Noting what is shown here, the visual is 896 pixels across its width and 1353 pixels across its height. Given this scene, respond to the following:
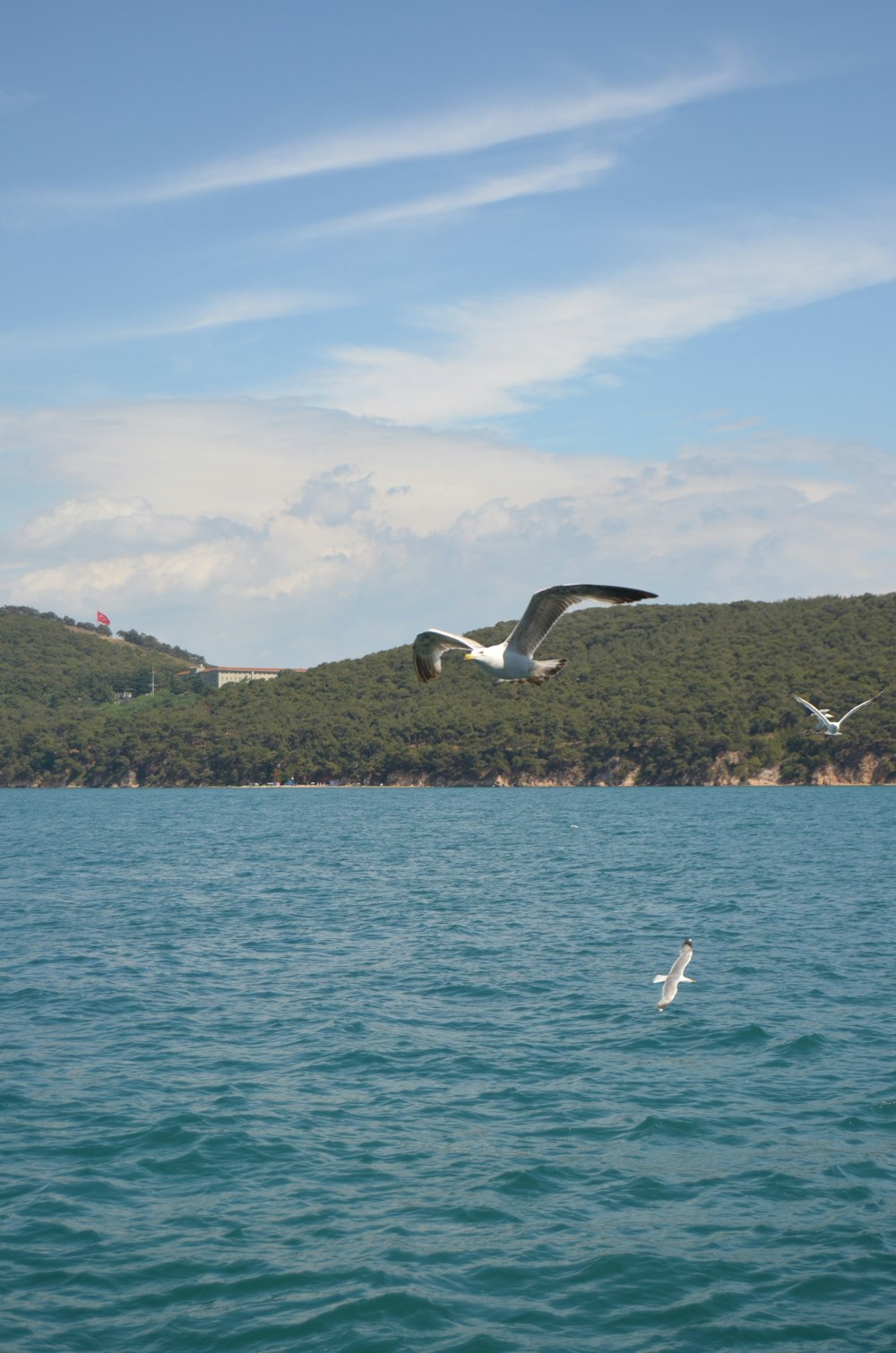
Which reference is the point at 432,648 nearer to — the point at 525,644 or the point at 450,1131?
the point at 525,644

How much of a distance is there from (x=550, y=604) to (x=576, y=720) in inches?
5450

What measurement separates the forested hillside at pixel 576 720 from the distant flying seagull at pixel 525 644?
11866cm

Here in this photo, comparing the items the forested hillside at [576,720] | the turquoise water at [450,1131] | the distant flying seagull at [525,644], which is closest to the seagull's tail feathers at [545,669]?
the distant flying seagull at [525,644]

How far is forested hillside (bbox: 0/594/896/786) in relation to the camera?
143 meters

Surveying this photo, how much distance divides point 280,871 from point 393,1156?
38340 millimetres

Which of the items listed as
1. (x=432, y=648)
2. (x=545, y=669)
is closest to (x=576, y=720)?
(x=432, y=648)

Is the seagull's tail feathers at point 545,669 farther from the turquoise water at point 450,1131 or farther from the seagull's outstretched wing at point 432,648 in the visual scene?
the turquoise water at point 450,1131

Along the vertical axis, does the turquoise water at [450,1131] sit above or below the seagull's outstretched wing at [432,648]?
below

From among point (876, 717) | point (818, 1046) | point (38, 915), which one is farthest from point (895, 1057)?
point (876, 717)

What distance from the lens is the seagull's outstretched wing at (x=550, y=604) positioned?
531 inches

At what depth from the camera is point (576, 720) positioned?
502 feet

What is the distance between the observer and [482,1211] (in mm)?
14180

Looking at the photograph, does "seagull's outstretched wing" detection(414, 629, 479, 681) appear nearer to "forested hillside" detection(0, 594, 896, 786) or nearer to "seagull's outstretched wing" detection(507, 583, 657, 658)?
"seagull's outstretched wing" detection(507, 583, 657, 658)

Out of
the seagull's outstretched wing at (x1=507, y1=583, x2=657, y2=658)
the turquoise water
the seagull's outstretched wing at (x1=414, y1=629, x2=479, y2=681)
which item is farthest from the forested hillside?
the seagull's outstretched wing at (x1=507, y1=583, x2=657, y2=658)
